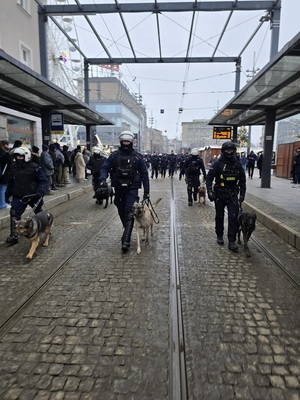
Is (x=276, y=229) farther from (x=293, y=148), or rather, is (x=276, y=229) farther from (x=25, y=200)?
(x=293, y=148)

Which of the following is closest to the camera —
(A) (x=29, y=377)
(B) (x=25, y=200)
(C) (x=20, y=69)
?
(A) (x=29, y=377)

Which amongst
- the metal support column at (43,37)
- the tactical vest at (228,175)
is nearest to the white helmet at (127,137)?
the tactical vest at (228,175)

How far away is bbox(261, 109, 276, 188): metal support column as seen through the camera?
15250 mm

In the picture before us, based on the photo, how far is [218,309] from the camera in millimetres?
3859

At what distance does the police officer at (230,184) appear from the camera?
20.8 feet

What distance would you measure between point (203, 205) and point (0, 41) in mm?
14900

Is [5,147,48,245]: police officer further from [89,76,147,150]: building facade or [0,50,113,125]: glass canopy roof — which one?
[89,76,147,150]: building facade

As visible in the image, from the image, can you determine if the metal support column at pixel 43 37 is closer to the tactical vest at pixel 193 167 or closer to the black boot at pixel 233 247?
the tactical vest at pixel 193 167

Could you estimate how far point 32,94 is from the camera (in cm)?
1197

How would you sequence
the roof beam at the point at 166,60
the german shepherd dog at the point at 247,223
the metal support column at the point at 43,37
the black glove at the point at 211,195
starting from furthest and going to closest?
the roof beam at the point at 166,60
the metal support column at the point at 43,37
the black glove at the point at 211,195
the german shepherd dog at the point at 247,223

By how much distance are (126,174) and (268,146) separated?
11880 millimetres

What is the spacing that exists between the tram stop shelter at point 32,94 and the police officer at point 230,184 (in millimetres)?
5685

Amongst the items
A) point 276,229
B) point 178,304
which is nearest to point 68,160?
point 276,229

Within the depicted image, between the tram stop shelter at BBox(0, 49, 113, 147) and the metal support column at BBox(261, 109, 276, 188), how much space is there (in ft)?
29.1
